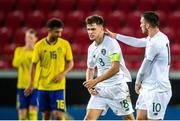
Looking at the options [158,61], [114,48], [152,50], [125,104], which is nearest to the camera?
[152,50]

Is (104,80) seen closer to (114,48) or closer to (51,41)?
(114,48)

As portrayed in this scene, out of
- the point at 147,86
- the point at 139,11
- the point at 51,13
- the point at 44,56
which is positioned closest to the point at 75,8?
the point at 51,13

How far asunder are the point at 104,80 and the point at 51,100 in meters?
1.52

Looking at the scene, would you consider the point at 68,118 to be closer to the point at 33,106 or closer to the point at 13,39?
the point at 33,106

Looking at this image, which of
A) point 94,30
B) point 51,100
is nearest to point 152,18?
point 94,30

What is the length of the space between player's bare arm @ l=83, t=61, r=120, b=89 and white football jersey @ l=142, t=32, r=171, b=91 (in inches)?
14.1

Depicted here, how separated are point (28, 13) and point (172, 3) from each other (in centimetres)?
316

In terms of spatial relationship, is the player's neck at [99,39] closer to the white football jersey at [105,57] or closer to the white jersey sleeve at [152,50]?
the white football jersey at [105,57]

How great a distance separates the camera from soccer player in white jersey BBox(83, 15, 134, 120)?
6.58 metres

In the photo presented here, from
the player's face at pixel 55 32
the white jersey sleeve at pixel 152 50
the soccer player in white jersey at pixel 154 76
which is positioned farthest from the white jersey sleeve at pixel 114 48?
the player's face at pixel 55 32

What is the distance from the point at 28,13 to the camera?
12.8 metres

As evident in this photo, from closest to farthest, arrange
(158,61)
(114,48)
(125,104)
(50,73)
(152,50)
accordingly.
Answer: (152,50)
(158,61)
(114,48)
(125,104)
(50,73)

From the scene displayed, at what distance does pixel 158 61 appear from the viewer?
6.26 meters

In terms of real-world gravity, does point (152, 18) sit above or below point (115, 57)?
above
